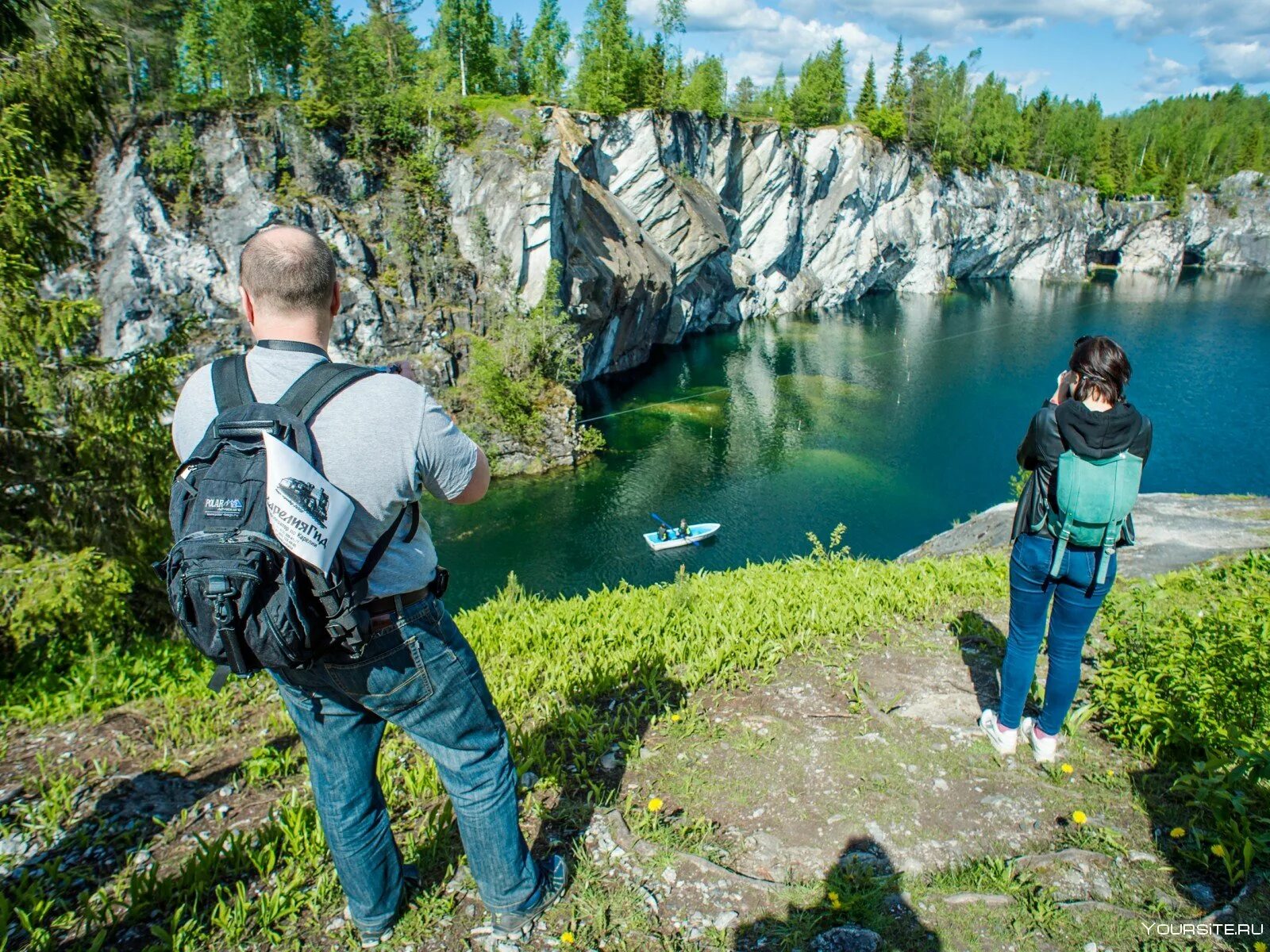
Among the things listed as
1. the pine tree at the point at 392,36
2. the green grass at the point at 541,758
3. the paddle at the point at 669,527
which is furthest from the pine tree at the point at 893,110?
the green grass at the point at 541,758

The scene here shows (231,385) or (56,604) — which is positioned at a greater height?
(231,385)

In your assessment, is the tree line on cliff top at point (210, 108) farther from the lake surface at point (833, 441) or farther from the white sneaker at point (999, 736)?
the lake surface at point (833, 441)

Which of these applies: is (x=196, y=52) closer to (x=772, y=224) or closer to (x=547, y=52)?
(x=547, y=52)

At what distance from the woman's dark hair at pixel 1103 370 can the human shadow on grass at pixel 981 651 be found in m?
1.95

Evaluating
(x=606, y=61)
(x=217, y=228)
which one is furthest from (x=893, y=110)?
(x=217, y=228)

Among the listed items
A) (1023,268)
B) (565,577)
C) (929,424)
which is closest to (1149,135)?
(1023,268)

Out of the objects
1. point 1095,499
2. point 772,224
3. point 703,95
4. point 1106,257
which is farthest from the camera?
point 1106,257

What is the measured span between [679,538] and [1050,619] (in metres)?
21.0

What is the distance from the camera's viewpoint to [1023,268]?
8625cm

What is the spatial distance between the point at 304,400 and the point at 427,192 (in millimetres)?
40917

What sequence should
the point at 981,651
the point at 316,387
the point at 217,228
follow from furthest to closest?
the point at 217,228 → the point at 981,651 → the point at 316,387

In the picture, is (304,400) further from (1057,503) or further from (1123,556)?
(1123,556)

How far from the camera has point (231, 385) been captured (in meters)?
2.09

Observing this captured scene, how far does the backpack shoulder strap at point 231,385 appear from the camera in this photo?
207cm
